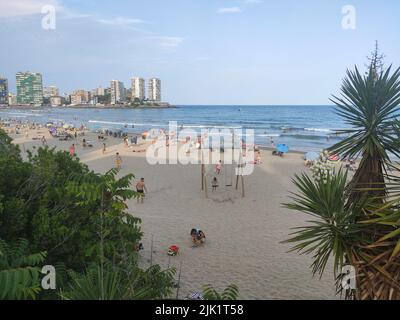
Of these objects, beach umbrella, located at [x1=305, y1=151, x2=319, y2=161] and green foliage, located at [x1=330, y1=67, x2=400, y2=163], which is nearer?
green foliage, located at [x1=330, y1=67, x2=400, y2=163]

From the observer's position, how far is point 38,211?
16.2ft

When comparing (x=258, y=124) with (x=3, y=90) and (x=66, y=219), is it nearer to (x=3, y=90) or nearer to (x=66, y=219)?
(x=66, y=219)

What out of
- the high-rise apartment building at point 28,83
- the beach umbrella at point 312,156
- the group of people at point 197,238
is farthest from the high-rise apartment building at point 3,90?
the group of people at point 197,238

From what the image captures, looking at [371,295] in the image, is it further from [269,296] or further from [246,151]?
[246,151]

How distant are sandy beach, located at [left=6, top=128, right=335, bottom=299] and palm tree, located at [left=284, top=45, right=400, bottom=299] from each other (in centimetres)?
77

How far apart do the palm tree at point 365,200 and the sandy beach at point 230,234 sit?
77cm

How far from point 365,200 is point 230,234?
843 cm

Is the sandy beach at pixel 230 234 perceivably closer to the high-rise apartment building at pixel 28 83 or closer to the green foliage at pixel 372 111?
the green foliage at pixel 372 111

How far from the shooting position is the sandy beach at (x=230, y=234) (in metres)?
8.63

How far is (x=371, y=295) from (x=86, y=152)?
3050cm

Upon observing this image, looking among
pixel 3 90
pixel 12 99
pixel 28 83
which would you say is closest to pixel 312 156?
pixel 28 83

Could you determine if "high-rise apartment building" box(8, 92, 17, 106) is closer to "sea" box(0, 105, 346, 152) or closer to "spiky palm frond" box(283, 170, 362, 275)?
"sea" box(0, 105, 346, 152)

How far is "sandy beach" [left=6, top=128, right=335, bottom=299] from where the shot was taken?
863 cm

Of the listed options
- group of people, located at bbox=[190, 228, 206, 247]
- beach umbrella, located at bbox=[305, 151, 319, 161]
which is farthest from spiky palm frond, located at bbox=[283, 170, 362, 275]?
beach umbrella, located at bbox=[305, 151, 319, 161]
